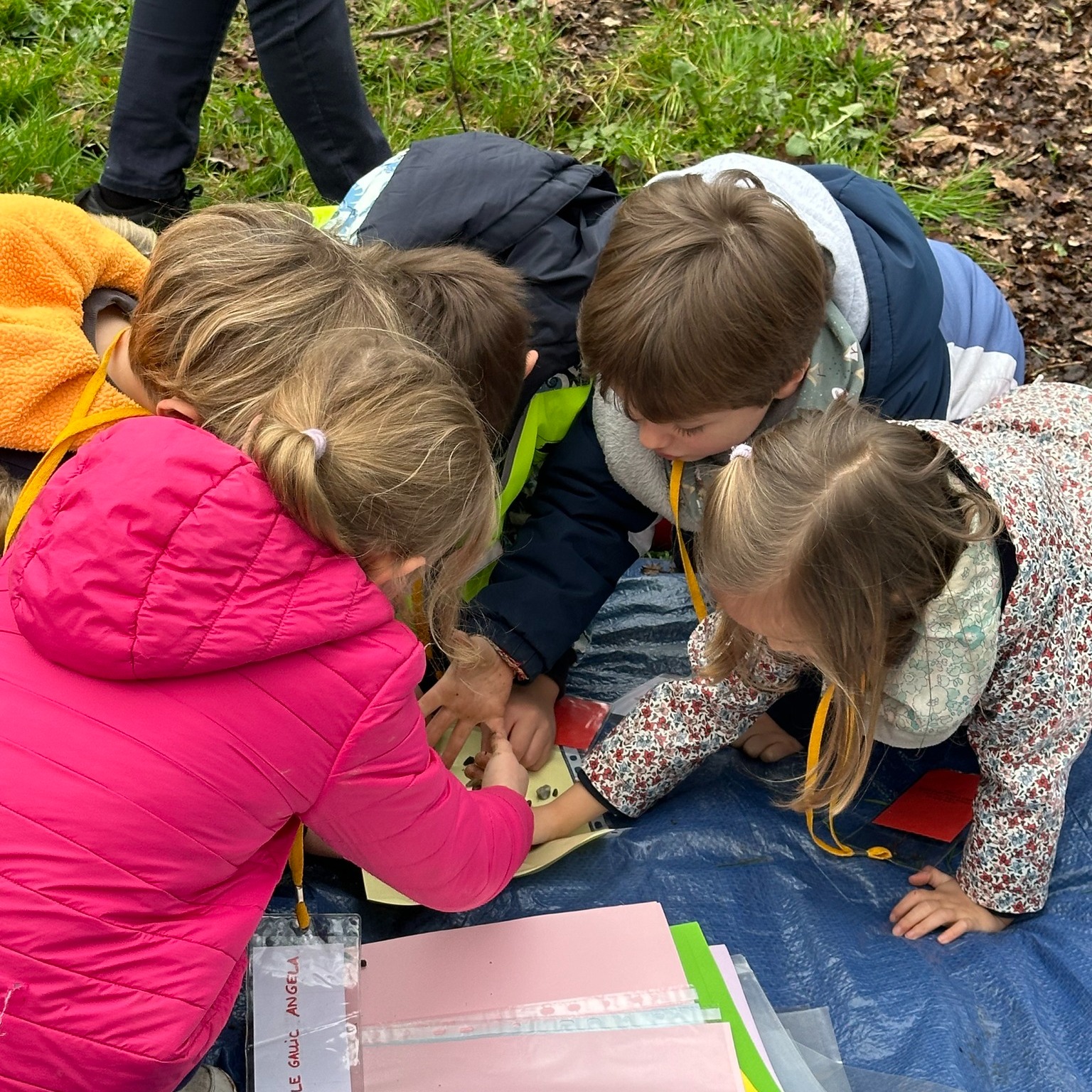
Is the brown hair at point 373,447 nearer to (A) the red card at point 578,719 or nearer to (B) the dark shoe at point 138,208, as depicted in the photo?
(A) the red card at point 578,719

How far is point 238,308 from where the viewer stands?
4.05 feet

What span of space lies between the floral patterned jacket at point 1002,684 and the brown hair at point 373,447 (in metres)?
0.60

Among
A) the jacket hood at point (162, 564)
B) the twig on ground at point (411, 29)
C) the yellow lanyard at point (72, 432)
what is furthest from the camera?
the twig on ground at point (411, 29)

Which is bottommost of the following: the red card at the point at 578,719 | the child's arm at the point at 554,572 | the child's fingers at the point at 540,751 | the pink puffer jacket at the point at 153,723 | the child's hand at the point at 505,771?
the red card at the point at 578,719

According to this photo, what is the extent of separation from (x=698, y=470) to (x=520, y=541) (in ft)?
1.14

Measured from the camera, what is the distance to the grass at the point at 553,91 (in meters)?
2.78

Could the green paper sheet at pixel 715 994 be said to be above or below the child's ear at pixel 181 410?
below

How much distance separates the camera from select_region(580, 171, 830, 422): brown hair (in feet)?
4.77

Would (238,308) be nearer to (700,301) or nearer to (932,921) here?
(700,301)

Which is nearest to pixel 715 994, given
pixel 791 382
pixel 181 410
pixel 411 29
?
pixel 791 382

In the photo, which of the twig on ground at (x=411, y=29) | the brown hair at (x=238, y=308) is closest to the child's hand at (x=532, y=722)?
the brown hair at (x=238, y=308)

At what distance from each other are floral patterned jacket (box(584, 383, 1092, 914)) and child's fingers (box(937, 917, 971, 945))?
0.13 ft

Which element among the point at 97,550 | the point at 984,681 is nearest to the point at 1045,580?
the point at 984,681

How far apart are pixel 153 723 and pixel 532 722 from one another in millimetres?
847
